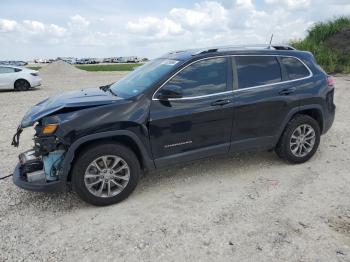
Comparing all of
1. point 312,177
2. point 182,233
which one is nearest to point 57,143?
point 182,233

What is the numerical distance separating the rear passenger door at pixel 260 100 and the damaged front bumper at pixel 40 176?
2.33 m

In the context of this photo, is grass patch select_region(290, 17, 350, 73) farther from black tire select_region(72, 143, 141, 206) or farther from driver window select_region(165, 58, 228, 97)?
black tire select_region(72, 143, 141, 206)

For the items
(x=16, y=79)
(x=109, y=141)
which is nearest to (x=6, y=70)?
(x=16, y=79)

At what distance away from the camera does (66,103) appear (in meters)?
4.35

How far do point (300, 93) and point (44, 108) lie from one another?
11.8ft

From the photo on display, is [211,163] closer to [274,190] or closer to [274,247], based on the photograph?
[274,190]

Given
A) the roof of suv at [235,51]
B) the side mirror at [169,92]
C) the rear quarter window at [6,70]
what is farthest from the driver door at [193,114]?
the rear quarter window at [6,70]

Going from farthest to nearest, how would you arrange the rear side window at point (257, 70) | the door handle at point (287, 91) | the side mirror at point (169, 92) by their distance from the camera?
the door handle at point (287, 91) → the rear side window at point (257, 70) → the side mirror at point (169, 92)

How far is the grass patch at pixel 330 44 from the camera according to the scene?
64.3 feet

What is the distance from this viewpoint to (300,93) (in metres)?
5.39

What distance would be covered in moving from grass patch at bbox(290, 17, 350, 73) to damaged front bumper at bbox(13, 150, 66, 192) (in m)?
18.3

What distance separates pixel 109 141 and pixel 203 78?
1486mm

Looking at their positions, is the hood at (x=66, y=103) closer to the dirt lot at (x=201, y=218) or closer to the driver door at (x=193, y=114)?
the driver door at (x=193, y=114)

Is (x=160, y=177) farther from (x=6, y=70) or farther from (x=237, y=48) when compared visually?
(x=6, y=70)
